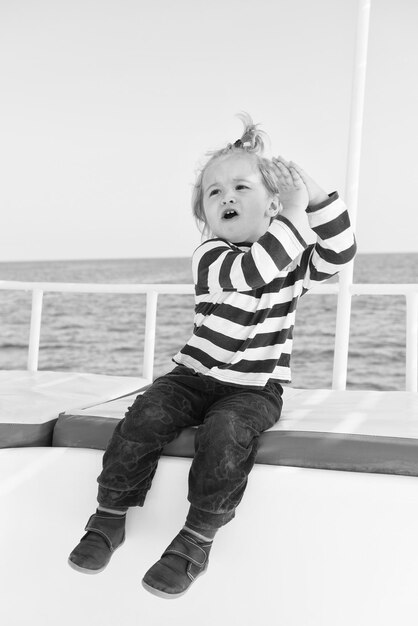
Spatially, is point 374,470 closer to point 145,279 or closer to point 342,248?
point 342,248

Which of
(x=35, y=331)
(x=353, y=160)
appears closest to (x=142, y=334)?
(x=35, y=331)

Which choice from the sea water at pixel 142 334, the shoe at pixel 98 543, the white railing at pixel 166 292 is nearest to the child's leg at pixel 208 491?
the shoe at pixel 98 543

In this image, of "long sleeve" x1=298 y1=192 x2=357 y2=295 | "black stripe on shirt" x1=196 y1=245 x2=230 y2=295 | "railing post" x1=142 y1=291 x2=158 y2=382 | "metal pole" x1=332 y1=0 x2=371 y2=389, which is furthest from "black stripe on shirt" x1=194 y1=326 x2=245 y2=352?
"railing post" x1=142 y1=291 x2=158 y2=382

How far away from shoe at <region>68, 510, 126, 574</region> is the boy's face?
655 millimetres

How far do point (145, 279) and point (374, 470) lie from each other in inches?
900

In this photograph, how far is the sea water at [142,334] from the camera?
1789 centimetres

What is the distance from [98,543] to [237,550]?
0.25 meters

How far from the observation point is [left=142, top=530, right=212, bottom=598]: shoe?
3.72 feet

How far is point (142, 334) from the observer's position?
66.0 feet

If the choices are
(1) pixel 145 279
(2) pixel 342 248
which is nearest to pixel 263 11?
(1) pixel 145 279

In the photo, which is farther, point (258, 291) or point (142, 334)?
point (142, 334)

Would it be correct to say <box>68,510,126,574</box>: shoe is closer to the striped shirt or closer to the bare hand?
the striped shirt

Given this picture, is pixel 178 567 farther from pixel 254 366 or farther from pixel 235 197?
pixel 235 197

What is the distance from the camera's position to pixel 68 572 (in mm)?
1395
